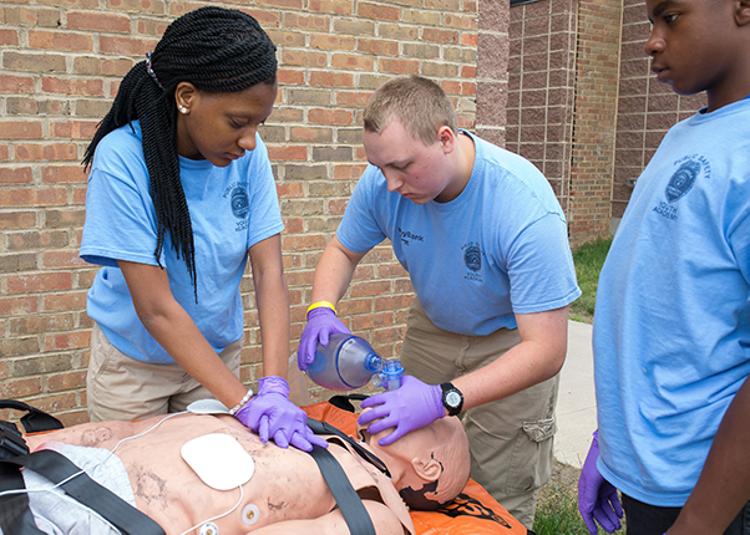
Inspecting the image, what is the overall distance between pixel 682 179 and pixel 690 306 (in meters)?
0.26

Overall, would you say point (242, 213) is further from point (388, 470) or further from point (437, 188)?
point (388, 470)

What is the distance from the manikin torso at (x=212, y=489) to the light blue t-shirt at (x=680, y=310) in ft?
2.25

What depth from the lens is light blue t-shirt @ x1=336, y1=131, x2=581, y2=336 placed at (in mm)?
2197

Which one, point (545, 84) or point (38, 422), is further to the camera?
point (545, 84)

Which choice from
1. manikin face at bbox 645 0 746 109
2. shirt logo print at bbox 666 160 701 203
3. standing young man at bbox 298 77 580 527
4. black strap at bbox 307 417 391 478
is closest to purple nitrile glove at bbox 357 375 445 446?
standing young man at bbox 298 77 580 527

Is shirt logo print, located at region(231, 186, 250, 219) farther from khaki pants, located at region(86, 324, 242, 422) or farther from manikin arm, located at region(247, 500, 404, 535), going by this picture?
manikin arm, located at region(247, 500, 404, 535)

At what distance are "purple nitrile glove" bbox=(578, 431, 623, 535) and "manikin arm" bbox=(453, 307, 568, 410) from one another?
0.29m

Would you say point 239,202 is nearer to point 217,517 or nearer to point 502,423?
point 217,517

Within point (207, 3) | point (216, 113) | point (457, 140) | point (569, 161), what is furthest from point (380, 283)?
point (569, 161)

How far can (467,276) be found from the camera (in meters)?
2.41

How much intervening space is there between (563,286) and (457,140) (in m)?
0.58

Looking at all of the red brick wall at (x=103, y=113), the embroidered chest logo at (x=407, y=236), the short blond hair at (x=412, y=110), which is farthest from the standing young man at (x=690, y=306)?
the red brick wall at (x=103, y=113)

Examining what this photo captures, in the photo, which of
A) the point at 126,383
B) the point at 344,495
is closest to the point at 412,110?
the point at 344,495

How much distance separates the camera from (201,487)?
162 cm
